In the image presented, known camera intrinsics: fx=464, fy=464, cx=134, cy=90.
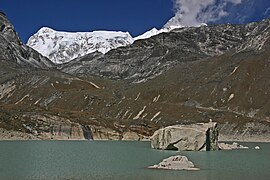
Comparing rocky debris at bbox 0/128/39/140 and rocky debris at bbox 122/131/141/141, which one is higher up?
rocky debris at bbox 122/131/141/141

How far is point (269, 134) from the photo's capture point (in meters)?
166

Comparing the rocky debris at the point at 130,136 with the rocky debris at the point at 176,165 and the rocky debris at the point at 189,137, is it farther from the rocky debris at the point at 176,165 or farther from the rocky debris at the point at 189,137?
the rocky debris at the point at 176,165

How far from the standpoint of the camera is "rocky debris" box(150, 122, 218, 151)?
292 feet

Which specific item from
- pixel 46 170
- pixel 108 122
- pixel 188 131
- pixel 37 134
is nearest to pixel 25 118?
pixel 37 134

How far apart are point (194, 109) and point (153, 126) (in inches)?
1604

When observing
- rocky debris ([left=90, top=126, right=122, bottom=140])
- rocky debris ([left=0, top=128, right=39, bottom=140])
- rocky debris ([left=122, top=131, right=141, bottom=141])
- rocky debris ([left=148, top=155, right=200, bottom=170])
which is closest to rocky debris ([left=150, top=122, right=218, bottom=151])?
rocky debris ([left=148, top=155, right=200, bottom=170])

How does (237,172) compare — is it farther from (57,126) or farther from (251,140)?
(251,140)

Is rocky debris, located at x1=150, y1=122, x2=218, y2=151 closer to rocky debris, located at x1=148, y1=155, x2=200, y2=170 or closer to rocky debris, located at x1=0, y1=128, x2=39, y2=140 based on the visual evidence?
rocky debris, located at x1=148, y1=155, x2=200, y2=170

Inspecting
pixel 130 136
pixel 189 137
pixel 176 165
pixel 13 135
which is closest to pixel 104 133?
pixel 130 136

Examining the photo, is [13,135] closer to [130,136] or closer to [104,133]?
[104,133]

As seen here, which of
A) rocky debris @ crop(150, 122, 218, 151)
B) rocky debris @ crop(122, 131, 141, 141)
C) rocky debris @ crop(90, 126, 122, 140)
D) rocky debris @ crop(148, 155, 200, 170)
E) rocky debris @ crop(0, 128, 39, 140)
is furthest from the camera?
rocky debris @ crop(122, 131, 141, 141)

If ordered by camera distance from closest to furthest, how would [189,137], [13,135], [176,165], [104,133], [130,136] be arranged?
[176,165] < [189,137] < [13,135] < [104,133] < [130,136]

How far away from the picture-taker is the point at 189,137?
89.4 metres

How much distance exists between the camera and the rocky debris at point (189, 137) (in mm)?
89000
